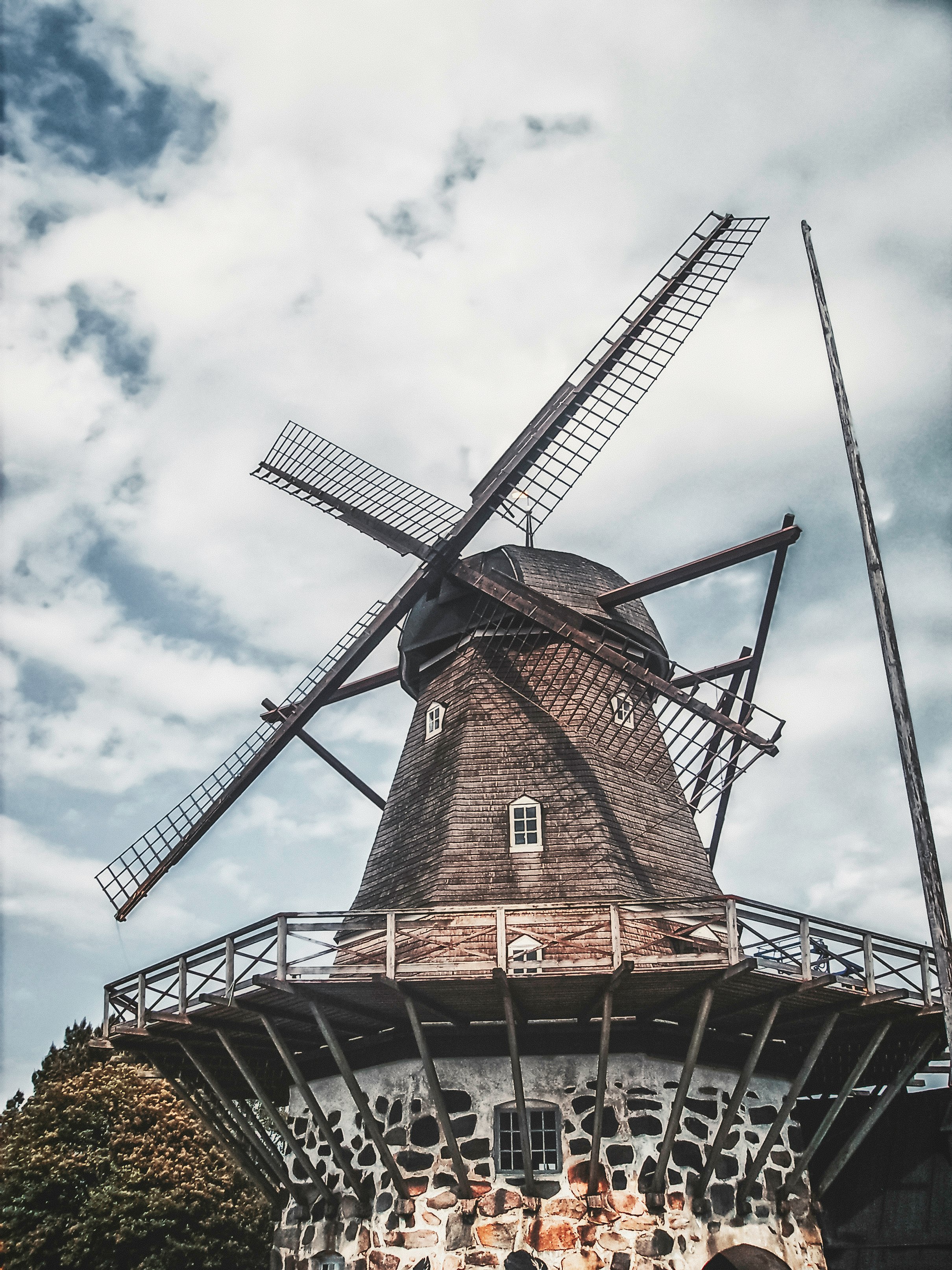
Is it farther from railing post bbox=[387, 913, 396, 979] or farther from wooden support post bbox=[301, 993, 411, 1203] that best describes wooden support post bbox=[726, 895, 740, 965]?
wooden support post bbox=[301, 993, 411, 1203]

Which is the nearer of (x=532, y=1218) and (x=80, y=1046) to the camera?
(x=532, y=1218)

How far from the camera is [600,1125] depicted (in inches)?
432

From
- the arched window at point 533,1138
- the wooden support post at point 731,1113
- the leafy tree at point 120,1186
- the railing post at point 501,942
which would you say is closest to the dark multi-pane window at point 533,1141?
the arched window at point 533,1138

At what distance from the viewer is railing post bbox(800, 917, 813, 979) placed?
10.9m

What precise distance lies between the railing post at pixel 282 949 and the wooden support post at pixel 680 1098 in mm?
3941

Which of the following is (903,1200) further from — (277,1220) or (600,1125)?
(277,1220)

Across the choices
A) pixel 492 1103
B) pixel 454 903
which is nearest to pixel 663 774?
pixel 454 903

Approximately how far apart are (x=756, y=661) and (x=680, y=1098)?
6.23 metres

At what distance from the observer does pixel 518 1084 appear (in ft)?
35.4

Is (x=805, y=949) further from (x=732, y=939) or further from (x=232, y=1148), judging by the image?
(x=232, y=1148)

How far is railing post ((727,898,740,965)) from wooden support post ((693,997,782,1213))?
93 centimetres

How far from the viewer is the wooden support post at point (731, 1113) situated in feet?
36.2

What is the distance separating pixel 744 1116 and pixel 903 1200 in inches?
87.9

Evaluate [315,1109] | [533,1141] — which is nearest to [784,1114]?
[533,1141]
